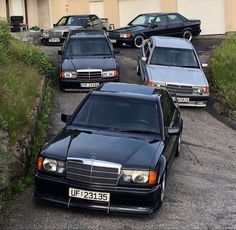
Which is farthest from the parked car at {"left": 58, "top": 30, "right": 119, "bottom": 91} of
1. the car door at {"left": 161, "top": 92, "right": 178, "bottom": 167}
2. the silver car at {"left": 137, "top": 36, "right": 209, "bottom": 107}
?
the car door at {"left": 161, "top": 92, "right": 178, "bottom": 167}

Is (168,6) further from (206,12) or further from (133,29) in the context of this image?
(133,29)

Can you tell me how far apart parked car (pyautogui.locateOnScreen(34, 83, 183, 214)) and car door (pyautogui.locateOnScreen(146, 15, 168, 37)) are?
19.1 metres

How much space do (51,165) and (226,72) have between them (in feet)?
41.8

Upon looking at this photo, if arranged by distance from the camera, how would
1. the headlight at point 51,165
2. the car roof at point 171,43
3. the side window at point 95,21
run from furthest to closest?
the side window at point 95,21 < the car roof at point 171,43 < the headlight at point 51,165

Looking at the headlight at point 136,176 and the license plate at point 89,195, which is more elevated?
the headlight at point 136,176

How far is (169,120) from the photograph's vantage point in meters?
9.44

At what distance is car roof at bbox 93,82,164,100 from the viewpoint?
9.17 meters

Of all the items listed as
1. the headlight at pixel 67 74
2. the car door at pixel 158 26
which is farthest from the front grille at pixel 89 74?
the car door at pixel 158 26

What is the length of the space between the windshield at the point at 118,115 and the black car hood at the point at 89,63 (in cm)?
751

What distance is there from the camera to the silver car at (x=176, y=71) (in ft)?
50.9

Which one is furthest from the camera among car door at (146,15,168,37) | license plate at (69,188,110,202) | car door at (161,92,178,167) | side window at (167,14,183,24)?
side window at (167,14,183,24)

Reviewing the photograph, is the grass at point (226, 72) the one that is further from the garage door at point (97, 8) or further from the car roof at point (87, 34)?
the garage door at point (97, 8)

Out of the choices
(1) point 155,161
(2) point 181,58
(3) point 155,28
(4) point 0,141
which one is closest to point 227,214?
(1) point 155,161

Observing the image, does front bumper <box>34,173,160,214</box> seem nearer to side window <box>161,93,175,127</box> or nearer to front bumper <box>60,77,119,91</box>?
side window <box>161,93,175,127</box>
